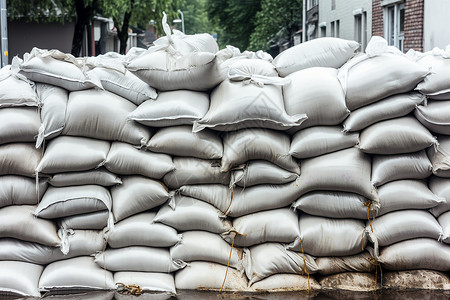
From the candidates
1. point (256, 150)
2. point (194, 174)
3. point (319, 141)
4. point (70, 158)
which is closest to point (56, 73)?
point (70, 158)

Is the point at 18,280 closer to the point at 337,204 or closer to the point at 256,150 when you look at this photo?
the point at 256,150

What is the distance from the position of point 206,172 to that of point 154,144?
38 centimetres

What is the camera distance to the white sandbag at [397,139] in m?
4.08

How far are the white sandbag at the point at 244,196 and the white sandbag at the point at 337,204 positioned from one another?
82 millimetres

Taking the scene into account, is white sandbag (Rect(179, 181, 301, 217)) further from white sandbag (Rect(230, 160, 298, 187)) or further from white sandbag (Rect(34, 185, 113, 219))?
white sandbag (Rect(34, 185, 113, 219))

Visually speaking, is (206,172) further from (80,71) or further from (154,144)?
(80,71)

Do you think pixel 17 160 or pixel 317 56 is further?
pixel 317 56

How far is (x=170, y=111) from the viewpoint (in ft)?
13.7

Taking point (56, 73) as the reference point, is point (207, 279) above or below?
below

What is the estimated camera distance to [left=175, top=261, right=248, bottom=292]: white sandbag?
13.6 ft

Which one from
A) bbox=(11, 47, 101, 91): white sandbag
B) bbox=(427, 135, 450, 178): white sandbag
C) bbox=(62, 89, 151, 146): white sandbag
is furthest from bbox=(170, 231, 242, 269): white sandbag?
bbox=(427, 135, 450, 178): white sandbag

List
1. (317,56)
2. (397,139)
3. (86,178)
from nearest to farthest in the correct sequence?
→ (397,139) < (86,178) < (317,56)

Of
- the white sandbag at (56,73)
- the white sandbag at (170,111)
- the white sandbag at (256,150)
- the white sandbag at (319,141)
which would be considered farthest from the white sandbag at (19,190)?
the white sandbag at (319,141)

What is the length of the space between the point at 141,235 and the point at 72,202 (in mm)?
485
